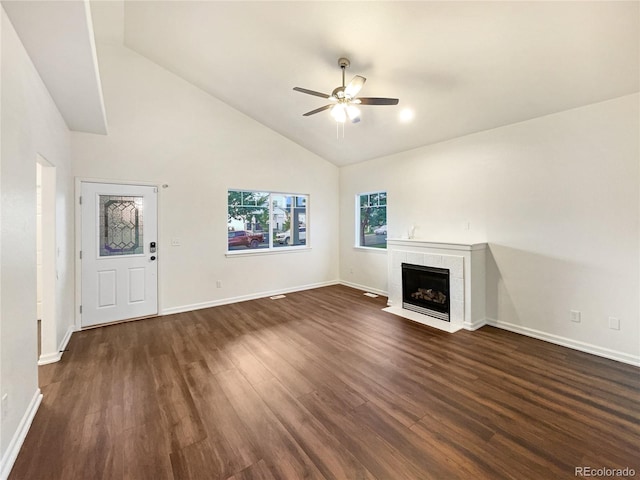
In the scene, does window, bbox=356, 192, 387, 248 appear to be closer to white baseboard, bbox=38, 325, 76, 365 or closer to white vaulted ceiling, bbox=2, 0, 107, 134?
white vaulted ceiling, bbox=2, 0, 107, 134

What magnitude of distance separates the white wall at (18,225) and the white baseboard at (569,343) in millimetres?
4984

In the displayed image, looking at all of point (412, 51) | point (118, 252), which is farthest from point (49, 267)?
point (412, 51)

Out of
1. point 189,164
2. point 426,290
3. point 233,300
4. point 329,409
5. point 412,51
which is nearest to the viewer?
point 329,409

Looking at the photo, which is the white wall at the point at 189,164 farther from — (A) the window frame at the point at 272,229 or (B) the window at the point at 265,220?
(B) the window at the point at 265,220

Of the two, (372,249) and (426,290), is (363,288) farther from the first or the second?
(426,290)

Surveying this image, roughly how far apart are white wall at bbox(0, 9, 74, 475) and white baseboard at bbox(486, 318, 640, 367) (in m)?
4.98

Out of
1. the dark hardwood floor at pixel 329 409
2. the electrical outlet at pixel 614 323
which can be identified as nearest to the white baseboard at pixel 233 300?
the dark hardwood floor at pixel 329 409

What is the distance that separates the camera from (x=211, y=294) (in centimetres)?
500

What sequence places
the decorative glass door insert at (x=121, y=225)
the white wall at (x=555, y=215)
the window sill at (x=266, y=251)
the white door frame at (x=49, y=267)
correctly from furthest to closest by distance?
the window sill at (x=266, y=251), the decorative glass door insert at (x=121, y=225), the white door frame at (x=49, y=267), the white wall at (x=555, y=215)

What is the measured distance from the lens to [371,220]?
20.1ft

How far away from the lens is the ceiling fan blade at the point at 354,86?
2734mm

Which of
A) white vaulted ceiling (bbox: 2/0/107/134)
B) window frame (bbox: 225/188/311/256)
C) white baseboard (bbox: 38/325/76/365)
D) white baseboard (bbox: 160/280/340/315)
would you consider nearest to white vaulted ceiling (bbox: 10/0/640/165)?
white vaulted ceiling (bbox: 2/0/107/134)

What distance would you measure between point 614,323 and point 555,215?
1315 millimetres

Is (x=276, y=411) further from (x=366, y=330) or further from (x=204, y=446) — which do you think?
(x=366, y=330)
